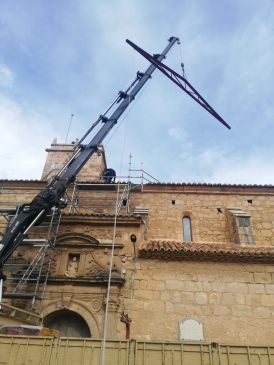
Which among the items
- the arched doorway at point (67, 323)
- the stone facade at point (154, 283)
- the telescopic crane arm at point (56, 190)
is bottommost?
the arched doorway at point (67, 323)

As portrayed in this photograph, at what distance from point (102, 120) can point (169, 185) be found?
483 cm

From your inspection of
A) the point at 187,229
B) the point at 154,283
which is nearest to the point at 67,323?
the point at 154,283

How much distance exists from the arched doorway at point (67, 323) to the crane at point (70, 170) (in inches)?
83.2

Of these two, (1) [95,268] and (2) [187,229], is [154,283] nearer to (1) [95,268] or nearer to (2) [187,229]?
(1) [95,268]

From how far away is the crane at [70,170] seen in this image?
1053cm

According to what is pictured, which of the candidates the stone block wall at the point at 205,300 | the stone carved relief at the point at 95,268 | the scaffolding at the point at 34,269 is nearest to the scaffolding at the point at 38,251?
the scaffolding at the point at 34,269

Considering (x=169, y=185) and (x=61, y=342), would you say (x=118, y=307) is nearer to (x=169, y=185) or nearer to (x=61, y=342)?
(x=61, y=342)

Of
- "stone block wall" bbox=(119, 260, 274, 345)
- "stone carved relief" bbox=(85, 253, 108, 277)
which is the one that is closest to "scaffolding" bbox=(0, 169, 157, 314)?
"stone carved relief" bbox=(85, 253, 108, 277)

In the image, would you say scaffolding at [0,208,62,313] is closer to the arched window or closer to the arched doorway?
the arched doorway

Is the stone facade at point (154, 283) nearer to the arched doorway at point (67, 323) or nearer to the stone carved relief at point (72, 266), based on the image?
the stone carved relief at point (72, 266)

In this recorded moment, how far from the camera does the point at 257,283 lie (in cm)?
1077

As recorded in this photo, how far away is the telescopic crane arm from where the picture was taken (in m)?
10.4

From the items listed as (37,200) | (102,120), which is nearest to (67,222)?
(37,200)

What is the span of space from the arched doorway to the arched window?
6556 mm
